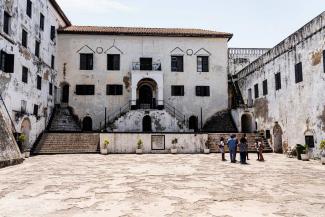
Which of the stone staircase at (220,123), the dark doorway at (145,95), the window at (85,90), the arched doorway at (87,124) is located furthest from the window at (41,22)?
the stone staircase at (220,123)

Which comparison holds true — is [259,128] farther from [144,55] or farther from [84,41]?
[84,41]

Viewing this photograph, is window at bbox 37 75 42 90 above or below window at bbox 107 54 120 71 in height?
below

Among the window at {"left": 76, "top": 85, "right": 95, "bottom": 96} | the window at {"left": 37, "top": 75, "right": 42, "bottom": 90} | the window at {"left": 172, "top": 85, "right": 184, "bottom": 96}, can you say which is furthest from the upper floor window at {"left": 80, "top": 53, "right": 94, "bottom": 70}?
the window at {"left": 172, "top": 85, "right": 184, "bottom": 96}

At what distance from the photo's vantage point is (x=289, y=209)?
19.6 feet

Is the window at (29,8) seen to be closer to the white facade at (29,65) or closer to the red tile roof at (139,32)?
the white facade at (29,65)

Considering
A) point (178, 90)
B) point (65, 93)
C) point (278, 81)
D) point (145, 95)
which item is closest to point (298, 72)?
point (278, 81)

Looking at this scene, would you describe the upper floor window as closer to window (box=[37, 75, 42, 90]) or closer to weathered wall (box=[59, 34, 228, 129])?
weathered wall (box=[59, 34, 228, 129])

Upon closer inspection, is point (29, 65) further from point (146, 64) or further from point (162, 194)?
point (162, 194)

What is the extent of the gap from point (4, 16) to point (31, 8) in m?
4.41

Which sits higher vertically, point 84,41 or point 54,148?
point 84,41

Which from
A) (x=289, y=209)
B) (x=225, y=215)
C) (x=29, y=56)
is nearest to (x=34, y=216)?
(x=225, y=215)

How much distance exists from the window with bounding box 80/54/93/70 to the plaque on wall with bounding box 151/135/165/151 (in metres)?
11.8

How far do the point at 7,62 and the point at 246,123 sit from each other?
21007mm

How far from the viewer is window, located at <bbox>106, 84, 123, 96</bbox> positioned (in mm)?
27797
